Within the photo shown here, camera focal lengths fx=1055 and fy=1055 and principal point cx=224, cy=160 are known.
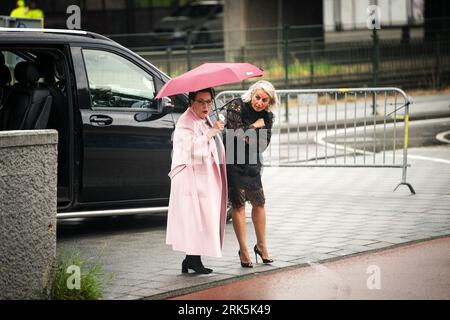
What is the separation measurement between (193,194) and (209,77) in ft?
2.86

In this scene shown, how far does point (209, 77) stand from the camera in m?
7.61

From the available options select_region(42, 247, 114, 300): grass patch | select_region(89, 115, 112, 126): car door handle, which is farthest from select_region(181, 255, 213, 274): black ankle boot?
select_region(89, 115, 112, 126): car door handle

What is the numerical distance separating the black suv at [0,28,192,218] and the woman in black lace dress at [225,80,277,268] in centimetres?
161

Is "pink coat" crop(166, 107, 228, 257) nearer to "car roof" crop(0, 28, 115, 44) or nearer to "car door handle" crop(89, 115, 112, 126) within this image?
"car door handle" crop(89, 115, 112, 126)

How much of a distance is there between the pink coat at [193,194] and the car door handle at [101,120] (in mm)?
1739

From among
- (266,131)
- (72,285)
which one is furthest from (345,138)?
(72,285)

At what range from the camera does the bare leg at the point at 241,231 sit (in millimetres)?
8023

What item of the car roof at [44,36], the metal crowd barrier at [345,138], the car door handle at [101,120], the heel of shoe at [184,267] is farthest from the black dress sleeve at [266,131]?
the metal crowd barrier at [345,138]

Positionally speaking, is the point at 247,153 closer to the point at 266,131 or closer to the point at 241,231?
the point at 266,131

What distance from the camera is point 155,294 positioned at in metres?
7.15

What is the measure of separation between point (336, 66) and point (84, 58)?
46.2ft

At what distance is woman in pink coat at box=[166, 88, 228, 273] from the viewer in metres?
7.74

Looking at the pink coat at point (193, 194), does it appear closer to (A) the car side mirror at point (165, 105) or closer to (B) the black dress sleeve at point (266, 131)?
(B) the black dress sleeve at point (266, 131)
